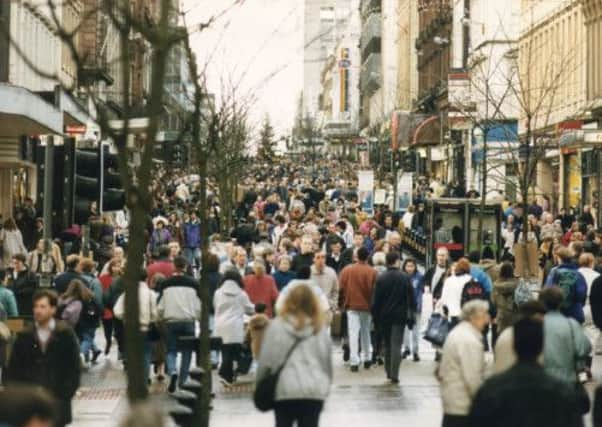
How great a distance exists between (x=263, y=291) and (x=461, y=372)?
32.4 feet

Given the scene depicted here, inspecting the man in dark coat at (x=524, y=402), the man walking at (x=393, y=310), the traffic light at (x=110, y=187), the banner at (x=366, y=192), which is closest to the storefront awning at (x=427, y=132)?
the banner at (x=366, y=192)

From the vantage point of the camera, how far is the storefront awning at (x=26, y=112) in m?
34.3

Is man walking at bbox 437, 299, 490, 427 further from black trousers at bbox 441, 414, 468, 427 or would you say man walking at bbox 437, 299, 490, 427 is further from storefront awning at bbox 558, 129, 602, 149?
storefront awning at bbox 558, 129, 602, 149

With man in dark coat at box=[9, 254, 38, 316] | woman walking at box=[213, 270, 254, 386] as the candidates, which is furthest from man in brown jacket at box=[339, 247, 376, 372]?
man in dark coat at box=[9, 254, 38, 316]

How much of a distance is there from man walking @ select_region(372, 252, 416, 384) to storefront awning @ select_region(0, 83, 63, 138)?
13.2 meters

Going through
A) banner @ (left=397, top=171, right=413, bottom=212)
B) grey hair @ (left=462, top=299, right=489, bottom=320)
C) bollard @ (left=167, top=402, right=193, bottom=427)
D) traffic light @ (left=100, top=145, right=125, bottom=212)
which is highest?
banner @ (left=397, top=171, right=413, bottom=212)

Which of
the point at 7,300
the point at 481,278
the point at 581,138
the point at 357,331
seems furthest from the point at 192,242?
the point at 7,300

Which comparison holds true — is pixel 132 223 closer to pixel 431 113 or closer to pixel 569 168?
pixel 569 168

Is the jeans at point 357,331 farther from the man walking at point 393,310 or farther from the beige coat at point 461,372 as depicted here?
the beige coat at point 461,372

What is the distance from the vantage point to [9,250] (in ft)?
113

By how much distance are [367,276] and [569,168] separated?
3936 centimetres

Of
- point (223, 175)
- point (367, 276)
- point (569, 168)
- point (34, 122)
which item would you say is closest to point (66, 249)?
point (34, 122)

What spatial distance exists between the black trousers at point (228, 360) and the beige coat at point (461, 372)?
870 centimetres

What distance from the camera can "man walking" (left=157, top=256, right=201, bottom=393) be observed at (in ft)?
69.4
